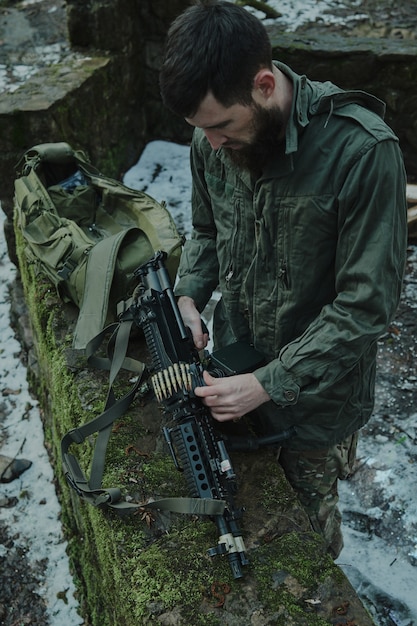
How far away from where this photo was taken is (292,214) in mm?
1876

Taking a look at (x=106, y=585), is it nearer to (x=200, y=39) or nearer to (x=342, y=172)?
(x=342, y=172)

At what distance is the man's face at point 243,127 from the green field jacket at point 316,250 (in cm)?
4

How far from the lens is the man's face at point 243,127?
1.71 meters

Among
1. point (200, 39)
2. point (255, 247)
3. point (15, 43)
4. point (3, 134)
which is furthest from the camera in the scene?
point (15, 43)

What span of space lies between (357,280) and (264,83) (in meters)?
0.59

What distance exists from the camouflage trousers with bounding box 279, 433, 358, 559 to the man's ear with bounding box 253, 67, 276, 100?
1307mm

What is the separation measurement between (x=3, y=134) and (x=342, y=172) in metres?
3.65

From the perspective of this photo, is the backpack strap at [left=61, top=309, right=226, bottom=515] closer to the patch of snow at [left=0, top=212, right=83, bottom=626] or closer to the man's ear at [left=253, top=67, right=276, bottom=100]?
the man's ear at [left=253, top=67, right=276, bottom=100]

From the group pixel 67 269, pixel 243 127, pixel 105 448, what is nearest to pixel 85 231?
pixel 67 269

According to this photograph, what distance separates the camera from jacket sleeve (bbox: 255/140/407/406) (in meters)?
1.67

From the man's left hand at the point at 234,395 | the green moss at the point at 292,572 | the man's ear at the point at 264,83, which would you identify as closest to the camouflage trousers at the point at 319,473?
the green moss at the point at 292,572

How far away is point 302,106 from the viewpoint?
5.80 ft

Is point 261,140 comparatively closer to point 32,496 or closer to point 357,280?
point 357,280

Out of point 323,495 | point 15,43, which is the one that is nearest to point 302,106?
point 323,495
